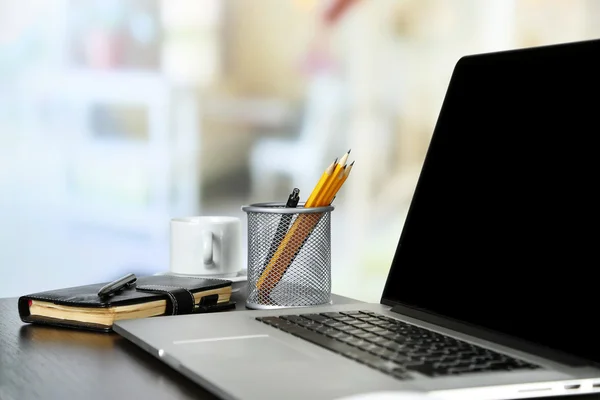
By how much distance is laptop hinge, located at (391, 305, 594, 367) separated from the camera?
2.08 feet

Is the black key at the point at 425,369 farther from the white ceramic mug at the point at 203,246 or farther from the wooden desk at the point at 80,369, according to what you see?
the white ceramic mug at the point at 203,246

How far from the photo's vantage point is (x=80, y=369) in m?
0.69

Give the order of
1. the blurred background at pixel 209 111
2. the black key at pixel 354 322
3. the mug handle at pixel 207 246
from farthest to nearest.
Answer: the blurred background at pixel 209 111
the mug handle at pixel 207 246
the black key at pixel 354 322

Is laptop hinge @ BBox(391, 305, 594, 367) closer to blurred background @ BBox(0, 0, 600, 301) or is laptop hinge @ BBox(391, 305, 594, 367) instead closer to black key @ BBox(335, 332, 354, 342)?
black key @ BBox(335, 332, 354, 342)

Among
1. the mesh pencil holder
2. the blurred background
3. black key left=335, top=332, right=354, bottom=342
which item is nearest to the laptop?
black key left=335, top=332, right=354, bottom=342

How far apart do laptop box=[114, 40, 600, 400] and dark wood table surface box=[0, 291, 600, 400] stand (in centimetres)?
2

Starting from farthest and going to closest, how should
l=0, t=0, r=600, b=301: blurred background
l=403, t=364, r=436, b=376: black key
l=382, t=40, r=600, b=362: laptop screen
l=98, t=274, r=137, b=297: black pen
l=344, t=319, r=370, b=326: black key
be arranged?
1. l=0, t=0, r=600, b=301: blurred background
2. l=98, t=274, r=137, b=297: black pen
3. l=344, t=319, r=370, b=326: black key
4. l=382, t=40, r=600, b=362: laptop screen
5. l=403, t=364, r=436, b=376: black key

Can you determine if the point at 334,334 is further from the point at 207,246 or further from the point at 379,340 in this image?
the point at 207,246

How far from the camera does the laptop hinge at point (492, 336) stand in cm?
64

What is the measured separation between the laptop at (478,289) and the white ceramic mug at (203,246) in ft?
0.89

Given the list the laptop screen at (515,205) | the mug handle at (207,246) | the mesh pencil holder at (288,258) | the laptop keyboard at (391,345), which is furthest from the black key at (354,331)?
the mug handle at (207,246)

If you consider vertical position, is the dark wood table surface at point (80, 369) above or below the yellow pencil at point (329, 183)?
below

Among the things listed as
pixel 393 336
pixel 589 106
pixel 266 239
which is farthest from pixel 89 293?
pixel 589 106

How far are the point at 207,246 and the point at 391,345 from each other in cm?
49
